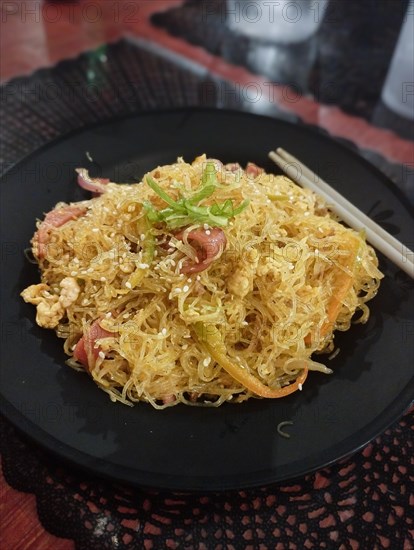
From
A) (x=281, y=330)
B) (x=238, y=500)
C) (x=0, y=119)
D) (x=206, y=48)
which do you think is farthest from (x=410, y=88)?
(x=238, y=500)

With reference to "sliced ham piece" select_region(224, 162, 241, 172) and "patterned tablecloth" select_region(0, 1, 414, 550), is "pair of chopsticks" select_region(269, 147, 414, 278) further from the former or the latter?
"patterned tablecloth" select_region(0, 1, 414, 550)

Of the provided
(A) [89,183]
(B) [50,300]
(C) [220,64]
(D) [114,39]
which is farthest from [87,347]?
(D) [114,39]

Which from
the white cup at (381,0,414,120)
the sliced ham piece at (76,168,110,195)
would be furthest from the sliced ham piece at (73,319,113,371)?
the white cup at (381,0,414,120)

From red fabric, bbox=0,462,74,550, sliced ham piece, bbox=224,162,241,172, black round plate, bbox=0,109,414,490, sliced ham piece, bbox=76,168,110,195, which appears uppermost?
sliced ham piece, bbox=224,162,241,172

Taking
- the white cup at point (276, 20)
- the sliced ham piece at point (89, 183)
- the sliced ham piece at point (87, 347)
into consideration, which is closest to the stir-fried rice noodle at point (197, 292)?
the sliced ham piece at point (87, 347)

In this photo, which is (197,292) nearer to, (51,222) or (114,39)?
(51,222)

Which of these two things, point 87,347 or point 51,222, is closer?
point 87,347
